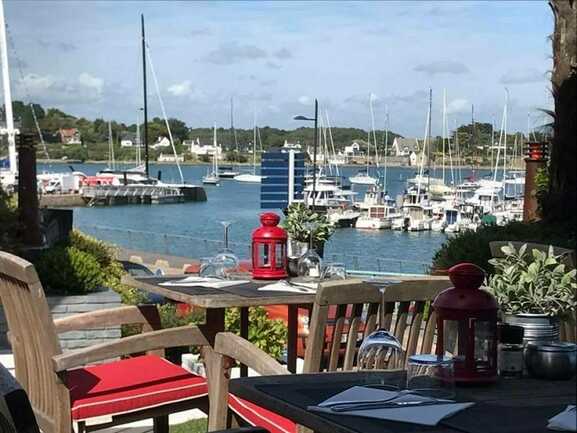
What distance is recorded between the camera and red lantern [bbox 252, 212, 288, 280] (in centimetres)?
438

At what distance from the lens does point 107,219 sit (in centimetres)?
5156

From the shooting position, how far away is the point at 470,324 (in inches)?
86.2

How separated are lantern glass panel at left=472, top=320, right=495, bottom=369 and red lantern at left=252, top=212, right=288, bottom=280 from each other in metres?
2.20

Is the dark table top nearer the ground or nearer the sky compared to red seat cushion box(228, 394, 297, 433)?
nearer the sky

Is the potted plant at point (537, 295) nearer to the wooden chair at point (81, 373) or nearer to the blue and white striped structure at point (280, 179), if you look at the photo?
the wooden chair at point (81, 373)

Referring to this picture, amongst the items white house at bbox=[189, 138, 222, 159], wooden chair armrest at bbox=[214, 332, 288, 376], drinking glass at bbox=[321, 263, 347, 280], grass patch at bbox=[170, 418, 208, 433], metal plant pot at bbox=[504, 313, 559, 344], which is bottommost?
white house at bbox=[189, 138, 222, 159]

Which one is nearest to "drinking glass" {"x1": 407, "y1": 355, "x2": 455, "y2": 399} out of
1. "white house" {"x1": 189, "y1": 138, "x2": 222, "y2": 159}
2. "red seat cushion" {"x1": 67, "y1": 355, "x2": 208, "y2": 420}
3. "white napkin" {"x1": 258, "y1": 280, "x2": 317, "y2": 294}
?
"red seat cushion" {"x1": 67, "y1": 355, "x2": 208, "y2": 420}

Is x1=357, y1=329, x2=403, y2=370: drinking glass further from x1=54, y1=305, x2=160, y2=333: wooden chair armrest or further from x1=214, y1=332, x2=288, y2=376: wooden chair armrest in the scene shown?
x1=54, y1=305, x2=160, y2=333: wooden chair armrest

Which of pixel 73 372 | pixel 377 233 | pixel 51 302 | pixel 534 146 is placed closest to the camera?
pixel 73 372

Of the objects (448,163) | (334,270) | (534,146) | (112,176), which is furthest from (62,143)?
(334,270)

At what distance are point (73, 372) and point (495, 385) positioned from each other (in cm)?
206

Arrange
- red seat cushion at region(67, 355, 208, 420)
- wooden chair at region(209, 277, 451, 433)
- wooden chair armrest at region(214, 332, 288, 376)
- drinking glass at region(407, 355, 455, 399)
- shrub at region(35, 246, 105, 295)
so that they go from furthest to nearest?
1. shrub at region(35, 246, 105, 295)
2. red seat cushion at region(67, 355, 208, 420)
3. wooden chair at region(209, 277, 451, 433)
4. wooden chair armrest at region(214, 332, 288, 376)
5. drinking glass at region(407, 355, 455, 399)

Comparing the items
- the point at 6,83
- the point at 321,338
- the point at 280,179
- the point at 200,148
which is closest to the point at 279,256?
the point at 321,338

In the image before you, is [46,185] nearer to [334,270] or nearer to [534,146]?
[534,146]
